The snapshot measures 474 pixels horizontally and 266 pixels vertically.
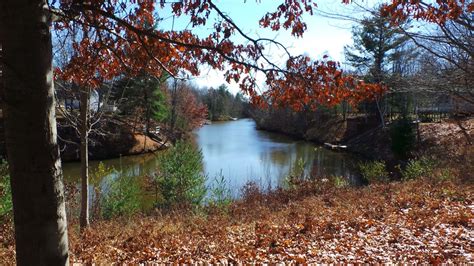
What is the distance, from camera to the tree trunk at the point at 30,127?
1832 mm

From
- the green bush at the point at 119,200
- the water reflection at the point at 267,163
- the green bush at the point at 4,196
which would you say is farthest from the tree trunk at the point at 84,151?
the water reflection at the point at 267,163

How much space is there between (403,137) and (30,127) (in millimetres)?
26127

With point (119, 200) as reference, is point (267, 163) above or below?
below

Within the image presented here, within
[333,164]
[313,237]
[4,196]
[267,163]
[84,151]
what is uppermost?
[84,151]

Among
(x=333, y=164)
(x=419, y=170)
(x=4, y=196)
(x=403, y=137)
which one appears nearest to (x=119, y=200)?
(x=4, y=196)

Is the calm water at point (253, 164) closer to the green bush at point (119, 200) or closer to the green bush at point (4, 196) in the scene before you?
the green bush at point (119, 200)

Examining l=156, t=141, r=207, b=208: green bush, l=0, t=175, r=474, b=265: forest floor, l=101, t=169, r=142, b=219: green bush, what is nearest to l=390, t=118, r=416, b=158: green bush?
l=0, t=175, r=474, b=265: forest floor

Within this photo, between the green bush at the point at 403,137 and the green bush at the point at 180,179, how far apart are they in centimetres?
1717

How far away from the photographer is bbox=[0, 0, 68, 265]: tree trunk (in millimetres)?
1832

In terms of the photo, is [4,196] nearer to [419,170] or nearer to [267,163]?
[419,170]

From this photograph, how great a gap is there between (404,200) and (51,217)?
8.92m

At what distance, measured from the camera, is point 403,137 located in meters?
24.6

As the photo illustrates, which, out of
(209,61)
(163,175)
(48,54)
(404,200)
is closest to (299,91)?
(209,61)

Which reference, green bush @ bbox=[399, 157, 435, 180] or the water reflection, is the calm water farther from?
green bush @ bbox=[399, 157, 435, 180]
